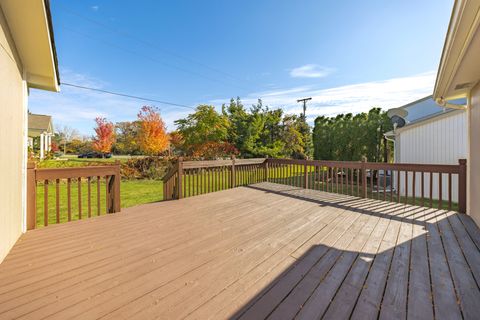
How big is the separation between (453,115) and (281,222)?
6.42 m


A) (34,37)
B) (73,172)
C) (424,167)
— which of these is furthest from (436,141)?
(34,37)

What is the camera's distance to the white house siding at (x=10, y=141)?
2.07m

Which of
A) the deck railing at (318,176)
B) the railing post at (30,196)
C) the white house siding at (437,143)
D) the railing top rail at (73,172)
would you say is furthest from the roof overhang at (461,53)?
the railing post at (30,196)

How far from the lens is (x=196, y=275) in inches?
72.9

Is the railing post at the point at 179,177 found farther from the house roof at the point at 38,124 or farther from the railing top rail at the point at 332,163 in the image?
the house roof at the point at 38,124

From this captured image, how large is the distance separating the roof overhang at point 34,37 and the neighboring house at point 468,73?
143 inches

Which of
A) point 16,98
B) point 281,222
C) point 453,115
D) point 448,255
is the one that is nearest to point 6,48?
point 16,98

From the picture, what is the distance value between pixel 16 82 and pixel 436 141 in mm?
9704

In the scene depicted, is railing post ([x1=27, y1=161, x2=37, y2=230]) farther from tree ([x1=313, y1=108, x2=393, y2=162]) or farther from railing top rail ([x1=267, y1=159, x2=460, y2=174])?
tree ([x1=313, y1=108, x2=393, y2=162])

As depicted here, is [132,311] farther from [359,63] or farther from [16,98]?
[359,63]

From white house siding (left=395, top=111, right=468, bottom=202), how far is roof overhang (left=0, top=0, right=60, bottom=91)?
791 cm

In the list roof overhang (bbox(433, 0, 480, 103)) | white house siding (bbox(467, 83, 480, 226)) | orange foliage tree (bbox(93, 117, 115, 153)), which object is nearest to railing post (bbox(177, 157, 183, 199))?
roof overhang (bbox(433, 0, 480, 103))

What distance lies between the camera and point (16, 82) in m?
2.58

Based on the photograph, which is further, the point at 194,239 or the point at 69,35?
Answer: the point at 69,35
